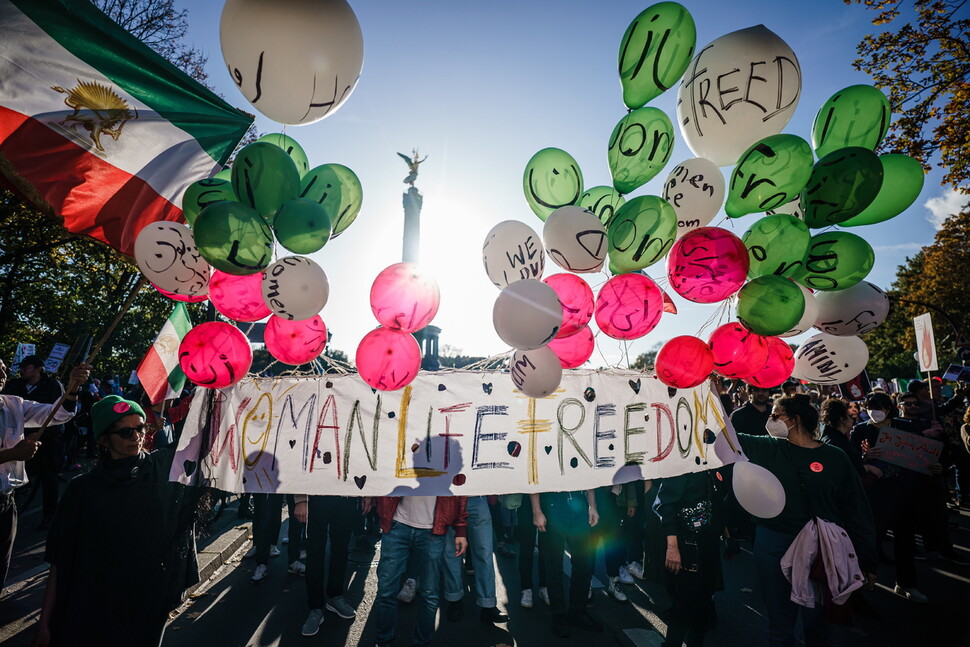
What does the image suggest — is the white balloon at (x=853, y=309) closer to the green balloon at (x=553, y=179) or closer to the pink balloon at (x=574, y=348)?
the pink balloon at (x=574, y=348)

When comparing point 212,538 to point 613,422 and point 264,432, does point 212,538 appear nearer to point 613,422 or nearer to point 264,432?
point 264,432

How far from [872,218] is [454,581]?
432 cm

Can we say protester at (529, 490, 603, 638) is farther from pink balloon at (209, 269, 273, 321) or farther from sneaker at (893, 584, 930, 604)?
sneaker at (893, 584, 930, 604)

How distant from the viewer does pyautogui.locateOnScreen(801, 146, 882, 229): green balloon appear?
2.55 m

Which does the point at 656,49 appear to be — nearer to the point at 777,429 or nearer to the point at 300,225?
the point at 300,225

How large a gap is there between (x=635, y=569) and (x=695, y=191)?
4.54 metres

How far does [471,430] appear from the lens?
12.5ft

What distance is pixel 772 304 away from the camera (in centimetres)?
270

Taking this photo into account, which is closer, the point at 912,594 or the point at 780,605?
the point at 780,605

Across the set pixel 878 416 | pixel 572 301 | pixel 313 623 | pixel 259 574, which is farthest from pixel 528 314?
pixel 878 416

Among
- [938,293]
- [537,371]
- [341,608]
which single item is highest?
[938,293]

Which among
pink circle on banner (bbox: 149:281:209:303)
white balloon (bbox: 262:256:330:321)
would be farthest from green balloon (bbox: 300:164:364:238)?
pink circle on banner (bbox: 149:281:209:303)

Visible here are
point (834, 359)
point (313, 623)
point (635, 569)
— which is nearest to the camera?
point (834, 359)

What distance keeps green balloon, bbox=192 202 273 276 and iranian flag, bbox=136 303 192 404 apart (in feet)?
4.72
